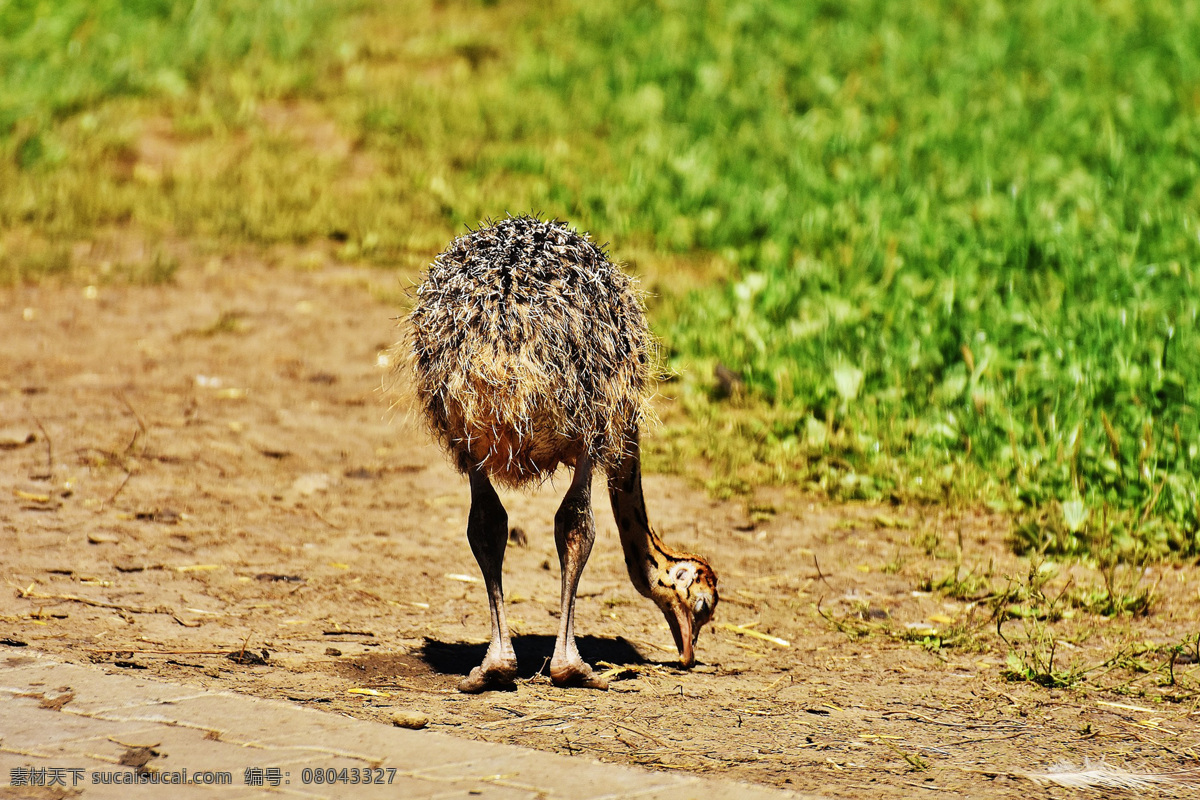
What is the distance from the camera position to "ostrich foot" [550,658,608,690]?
4578mm

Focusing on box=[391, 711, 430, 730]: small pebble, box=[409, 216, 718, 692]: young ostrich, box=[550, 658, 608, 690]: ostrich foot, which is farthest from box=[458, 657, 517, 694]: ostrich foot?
box=[391, 711, 430, 730]: small pebble

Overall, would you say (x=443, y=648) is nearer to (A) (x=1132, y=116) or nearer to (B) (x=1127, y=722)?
(B) (x=1127, y=722)

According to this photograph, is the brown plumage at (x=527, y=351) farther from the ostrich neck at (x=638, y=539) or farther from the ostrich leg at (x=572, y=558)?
the ostrich neck at (x=638, y=539)

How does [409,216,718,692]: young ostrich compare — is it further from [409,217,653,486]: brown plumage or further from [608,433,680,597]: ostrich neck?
[608,433,680,597]: ostrich neck

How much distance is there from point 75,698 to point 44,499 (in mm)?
2489

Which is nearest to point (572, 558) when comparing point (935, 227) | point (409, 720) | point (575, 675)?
point (575, 675)

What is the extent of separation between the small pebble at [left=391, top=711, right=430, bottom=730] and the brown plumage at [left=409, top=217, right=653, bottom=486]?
940mm

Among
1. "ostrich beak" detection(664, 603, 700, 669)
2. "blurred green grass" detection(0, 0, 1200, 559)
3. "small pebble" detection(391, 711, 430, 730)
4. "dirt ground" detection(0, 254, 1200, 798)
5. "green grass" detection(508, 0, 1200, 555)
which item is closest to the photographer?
"small pebble" detection(391, 711, 430, 730)

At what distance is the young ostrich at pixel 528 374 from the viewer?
426 cm

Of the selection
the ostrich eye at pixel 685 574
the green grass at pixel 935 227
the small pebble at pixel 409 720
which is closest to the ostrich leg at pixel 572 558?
the ostrich eye at pixel 685 574

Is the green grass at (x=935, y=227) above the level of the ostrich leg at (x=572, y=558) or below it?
above

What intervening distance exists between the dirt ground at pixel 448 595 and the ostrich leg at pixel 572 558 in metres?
0.09

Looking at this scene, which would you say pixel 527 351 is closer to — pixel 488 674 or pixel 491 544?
pixel 491 544

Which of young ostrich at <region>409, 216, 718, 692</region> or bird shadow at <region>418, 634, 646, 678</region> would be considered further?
bird shadow at <region>418, 634, 646, 678</region>
